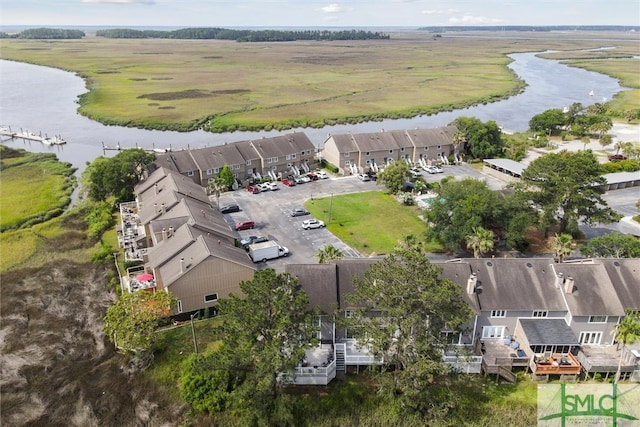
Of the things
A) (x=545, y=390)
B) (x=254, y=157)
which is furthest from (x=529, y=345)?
(x=254, y=157)

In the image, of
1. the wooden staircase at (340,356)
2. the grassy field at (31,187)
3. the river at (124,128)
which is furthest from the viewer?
the river at (124,128)

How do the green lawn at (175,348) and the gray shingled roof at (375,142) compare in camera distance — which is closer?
the green lawn at (175,348)

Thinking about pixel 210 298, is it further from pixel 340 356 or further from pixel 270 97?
pixel 270 97

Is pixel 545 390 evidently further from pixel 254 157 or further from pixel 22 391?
pixel 254 157

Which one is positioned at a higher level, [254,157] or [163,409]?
[254,157]

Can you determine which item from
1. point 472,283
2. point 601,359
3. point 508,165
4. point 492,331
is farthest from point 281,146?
point 601,359

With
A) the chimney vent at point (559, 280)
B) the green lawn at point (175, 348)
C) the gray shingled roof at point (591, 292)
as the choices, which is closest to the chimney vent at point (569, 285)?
the gray shingled roof at point (591, 292)

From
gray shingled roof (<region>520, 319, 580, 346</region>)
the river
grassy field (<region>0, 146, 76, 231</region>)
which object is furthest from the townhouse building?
gray shingled roof (<region>520, 319, 580, 346</region>)

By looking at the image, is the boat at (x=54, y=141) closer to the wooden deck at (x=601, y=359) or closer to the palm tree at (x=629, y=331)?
the wooden deck at (x=601, y=359)
